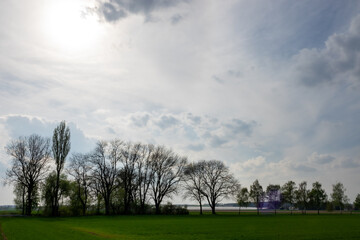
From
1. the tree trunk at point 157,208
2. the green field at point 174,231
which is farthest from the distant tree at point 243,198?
the green field at point 174,231

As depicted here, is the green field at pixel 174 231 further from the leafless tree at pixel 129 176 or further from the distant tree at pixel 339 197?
the distant tree at pixel 339 197

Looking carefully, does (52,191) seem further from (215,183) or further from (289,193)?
(289,193)

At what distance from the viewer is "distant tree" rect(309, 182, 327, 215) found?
112394 mm

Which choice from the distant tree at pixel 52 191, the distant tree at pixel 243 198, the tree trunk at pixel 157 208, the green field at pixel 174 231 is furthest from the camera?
the distant tree at pixel 243 198

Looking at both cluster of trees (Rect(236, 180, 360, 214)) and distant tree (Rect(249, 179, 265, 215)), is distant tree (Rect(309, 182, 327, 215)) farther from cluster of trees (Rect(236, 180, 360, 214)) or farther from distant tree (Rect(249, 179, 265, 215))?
distant tree (Rect(249, 179, 265, 215))

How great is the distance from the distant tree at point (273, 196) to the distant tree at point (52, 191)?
82440mm

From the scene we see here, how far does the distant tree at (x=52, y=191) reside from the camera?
241 ft

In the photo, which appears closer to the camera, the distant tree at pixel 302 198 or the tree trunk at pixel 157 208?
the tree trunk at pixel 157 208

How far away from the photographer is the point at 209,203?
9725 centimetres

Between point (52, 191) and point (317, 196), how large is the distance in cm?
10358

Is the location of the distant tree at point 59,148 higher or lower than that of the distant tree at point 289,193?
higher

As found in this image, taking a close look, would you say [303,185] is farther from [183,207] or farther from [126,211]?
[126,211]

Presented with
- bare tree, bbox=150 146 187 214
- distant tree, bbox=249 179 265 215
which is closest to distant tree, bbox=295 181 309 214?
distant tree, bbox=249 179 265 215

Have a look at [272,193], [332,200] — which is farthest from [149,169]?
[332,200]
